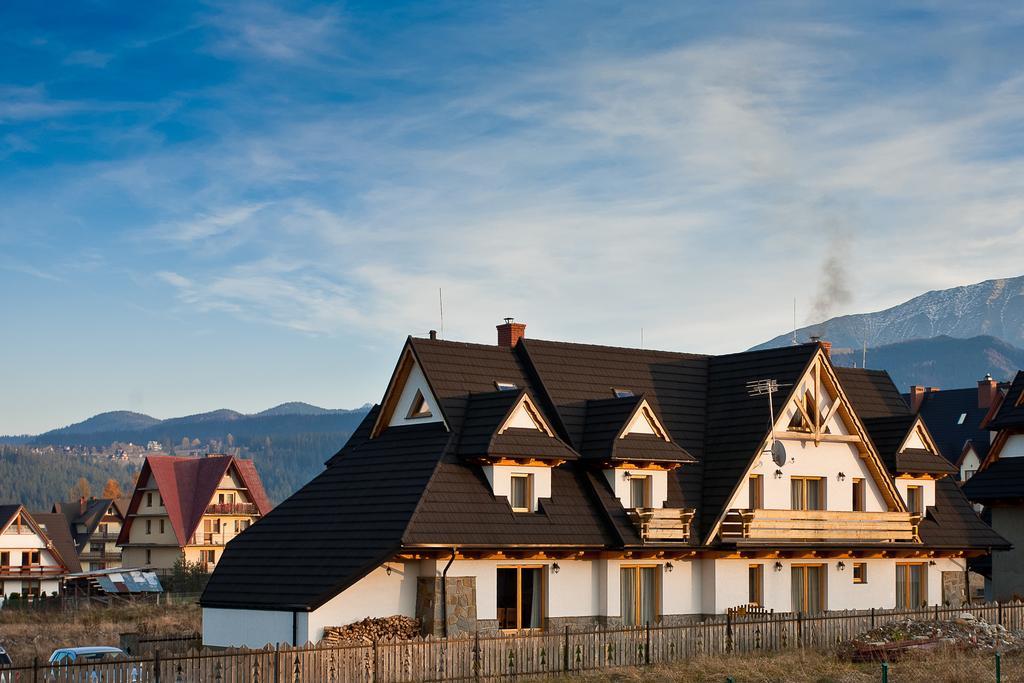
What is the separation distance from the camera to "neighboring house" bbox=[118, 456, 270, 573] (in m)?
97.6

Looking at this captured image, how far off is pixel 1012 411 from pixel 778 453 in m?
15.0

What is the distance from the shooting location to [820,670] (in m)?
33.6

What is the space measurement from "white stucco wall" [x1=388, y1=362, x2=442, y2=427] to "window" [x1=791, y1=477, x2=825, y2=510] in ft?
38.7

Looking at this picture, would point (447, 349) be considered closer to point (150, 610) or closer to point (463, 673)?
point (463, 673)

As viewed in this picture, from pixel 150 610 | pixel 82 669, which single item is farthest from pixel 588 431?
pixel 150 610

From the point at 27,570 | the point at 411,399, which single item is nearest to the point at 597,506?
the point at 411,399

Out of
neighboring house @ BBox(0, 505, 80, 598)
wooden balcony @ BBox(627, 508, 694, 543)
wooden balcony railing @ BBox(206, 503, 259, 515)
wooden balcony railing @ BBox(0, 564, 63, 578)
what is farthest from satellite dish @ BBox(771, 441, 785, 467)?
wooden balcony railing @ BBox(0, 564, 63, 578)

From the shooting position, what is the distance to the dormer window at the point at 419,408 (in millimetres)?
41219

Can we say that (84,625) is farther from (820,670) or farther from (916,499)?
(820,670)

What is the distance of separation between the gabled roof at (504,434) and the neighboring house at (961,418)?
44.1 metres

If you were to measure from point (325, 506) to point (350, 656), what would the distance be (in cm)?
918

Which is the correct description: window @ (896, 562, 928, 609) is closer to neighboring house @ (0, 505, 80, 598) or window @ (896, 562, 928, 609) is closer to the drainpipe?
the drainpipe

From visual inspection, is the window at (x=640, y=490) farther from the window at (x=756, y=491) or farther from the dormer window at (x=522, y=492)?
the dormer window at (x=522, y=492)

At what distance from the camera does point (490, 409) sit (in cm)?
3934
